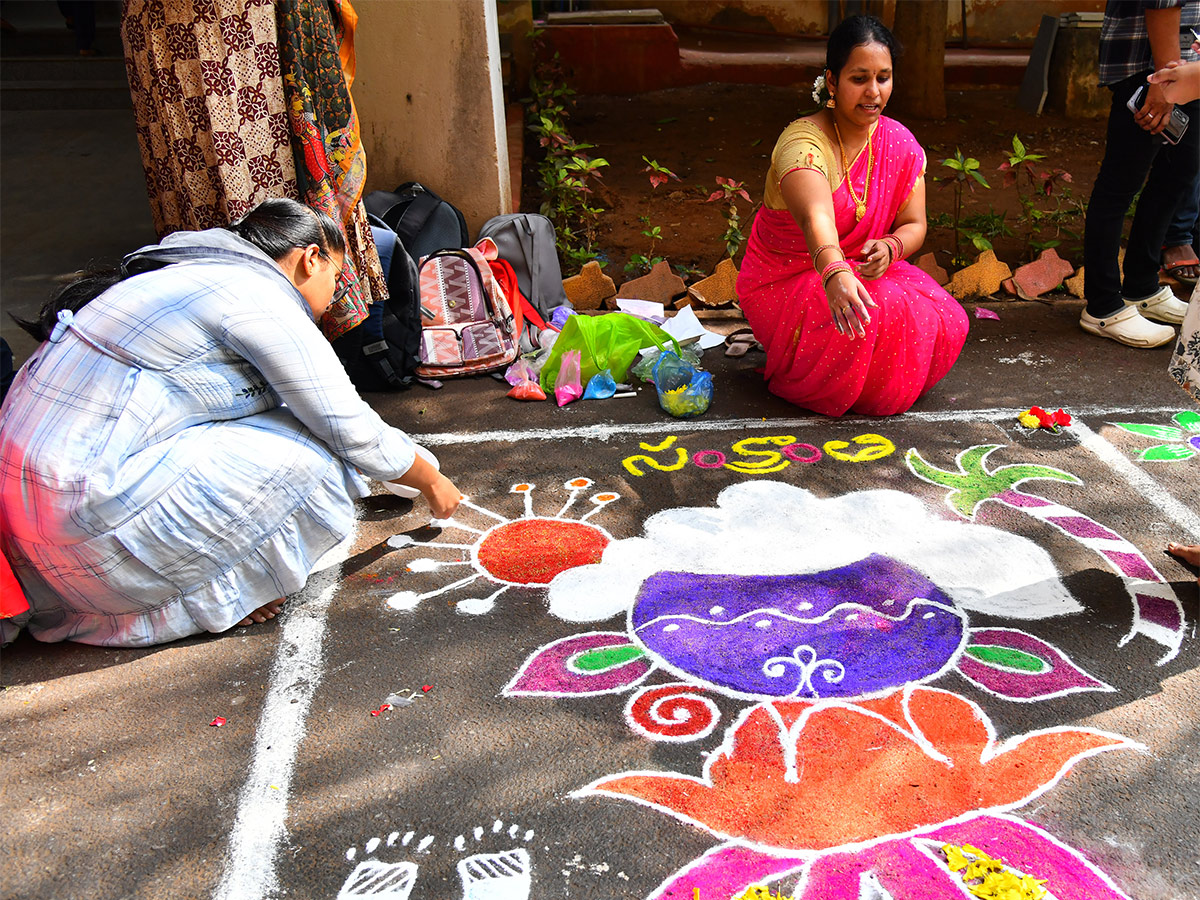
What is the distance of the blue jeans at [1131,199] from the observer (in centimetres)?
385

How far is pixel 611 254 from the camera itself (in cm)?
523

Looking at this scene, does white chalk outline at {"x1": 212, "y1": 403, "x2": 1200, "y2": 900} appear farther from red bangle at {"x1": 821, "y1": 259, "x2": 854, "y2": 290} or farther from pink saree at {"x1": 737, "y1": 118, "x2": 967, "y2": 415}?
red bangle at {"x1": 821, "y1": 259, "x2": 854, "y2": 290}

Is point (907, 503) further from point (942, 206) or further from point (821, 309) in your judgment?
point (942, 206)

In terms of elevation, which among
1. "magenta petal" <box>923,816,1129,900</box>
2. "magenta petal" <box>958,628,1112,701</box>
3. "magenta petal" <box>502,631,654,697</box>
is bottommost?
"magenta petal" <box>923,816,1129,900</box>

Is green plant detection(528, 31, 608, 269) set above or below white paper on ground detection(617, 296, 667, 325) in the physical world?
above

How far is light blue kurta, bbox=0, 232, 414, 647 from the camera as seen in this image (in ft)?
7.54

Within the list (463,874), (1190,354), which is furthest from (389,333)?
(1190,354)

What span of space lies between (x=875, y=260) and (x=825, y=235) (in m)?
0.29

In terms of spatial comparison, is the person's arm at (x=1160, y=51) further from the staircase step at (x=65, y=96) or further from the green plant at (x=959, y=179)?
the staircase step at (x=65, y=96)

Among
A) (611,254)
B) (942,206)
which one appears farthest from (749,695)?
(942,206)

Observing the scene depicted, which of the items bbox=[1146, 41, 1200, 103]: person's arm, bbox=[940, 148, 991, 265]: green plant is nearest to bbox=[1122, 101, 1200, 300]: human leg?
bbox=[940, 148, 991, 265]: green plant

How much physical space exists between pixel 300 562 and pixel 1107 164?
3.59 metres

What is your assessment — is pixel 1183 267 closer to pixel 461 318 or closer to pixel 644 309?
pixel 644 309

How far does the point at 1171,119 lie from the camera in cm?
366
